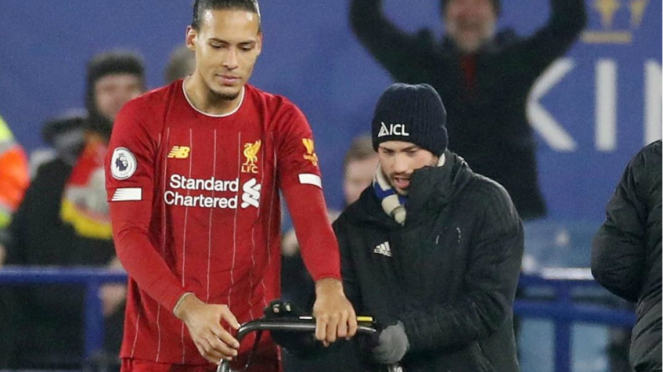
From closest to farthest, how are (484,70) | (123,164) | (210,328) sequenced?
1. (210,328)
2. (123,164)
3. (484,70)

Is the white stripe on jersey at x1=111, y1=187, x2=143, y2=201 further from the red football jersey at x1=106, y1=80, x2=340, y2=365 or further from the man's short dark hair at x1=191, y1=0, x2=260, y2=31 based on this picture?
the man's short dark hair at x1=191, y1=0, x2=260, y2=31

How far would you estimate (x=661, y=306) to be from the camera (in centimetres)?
336

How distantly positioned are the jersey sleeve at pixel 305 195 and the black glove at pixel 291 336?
0.36 feet

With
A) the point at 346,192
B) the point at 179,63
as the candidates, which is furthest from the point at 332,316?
the point at 179,63

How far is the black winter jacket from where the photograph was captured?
379 cm

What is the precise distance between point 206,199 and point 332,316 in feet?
1.53

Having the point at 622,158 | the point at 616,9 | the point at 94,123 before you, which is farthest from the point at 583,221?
the point at 94,123

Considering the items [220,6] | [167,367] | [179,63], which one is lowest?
[167,367]

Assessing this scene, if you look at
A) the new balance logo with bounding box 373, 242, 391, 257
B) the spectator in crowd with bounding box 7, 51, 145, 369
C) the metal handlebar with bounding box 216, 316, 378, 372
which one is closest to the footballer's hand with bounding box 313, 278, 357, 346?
the metal handlebar with bounding box 216, 316, 378, 372

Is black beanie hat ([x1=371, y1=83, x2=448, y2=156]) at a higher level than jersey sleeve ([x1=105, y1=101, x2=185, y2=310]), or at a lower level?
higher

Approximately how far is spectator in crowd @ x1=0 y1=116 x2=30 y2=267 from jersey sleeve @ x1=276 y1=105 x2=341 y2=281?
2.99m

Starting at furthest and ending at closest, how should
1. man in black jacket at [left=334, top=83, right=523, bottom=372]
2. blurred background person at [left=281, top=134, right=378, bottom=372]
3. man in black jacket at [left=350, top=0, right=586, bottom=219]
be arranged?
man in black jacket at [left=350, top=0, right=586, bottom=219], blurred background person at [left=281, top=134, right=378, bottom=372], man in black jacket at [left=334, top=83, right=523, bottom=372]

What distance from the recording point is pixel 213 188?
3625 millimetres

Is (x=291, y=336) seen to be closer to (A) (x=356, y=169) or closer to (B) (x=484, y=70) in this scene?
(A) (x=356, y=169)
